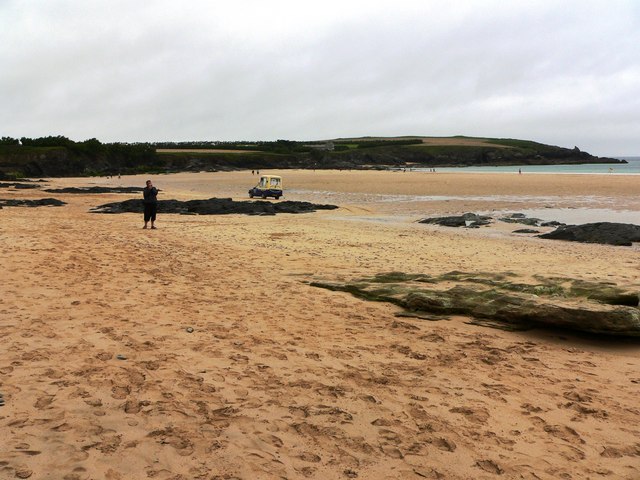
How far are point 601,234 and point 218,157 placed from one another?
121197 millimetres

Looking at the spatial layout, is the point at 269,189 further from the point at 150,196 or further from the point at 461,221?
the point at 150,196

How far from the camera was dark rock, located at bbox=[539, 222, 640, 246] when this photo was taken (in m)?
18.5

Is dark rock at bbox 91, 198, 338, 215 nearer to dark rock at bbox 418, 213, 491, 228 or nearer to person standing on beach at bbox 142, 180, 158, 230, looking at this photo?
person standing on beach at bbox 142, 180, 158, 230

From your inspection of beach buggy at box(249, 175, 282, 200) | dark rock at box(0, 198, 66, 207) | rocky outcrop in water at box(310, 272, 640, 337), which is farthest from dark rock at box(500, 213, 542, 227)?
dark rock at box(0, 198, 66, 207)

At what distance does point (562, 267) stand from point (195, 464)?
1188 cm

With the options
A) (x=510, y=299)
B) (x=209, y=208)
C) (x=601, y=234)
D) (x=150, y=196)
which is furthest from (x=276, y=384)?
(x=209, y=208)

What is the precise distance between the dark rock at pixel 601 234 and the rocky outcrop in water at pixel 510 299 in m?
9.38

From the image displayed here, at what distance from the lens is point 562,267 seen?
1355 centimetres

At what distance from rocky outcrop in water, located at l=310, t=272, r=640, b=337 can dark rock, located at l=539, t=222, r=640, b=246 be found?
9.38 meters

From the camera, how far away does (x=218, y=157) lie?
436 ft

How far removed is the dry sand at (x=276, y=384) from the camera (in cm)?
440

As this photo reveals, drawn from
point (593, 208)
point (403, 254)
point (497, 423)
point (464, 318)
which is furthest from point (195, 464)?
point (593, 208)

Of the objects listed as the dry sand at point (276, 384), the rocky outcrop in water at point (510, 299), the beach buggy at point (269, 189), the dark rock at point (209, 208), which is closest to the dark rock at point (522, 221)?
the dark rock at point (209, 208)

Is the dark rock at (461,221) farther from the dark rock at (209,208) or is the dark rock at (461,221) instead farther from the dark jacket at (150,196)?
the dark jacket at (150,196)
